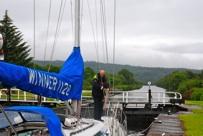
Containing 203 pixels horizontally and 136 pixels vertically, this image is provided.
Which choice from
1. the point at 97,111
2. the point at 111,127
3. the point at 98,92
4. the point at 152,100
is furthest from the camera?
the point at 152,100

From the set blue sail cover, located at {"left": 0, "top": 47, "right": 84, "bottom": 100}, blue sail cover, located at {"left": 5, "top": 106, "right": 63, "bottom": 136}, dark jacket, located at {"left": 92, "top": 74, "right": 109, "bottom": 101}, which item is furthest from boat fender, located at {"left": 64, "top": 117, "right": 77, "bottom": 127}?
dark jacket, located at {"left": 92, "top": 74, "right": 109, "bottom": 101}

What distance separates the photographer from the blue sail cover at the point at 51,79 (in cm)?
811

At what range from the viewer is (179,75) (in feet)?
402

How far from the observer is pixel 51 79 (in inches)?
362

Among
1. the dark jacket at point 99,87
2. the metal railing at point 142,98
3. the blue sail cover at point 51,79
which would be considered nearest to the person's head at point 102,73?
the dark jacket at point 99,87

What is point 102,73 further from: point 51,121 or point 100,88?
point 51,121

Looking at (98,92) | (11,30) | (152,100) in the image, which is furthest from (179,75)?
(98,92)

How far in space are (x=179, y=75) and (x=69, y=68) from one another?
11366cm

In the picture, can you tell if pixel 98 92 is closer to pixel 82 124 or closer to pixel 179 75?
pixel 82 124

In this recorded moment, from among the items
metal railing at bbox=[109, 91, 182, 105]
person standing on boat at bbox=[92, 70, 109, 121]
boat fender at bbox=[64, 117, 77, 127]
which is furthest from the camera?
metal railing at bbox=[109, 91, 182, 105]

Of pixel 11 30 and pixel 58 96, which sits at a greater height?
pixel 11 30

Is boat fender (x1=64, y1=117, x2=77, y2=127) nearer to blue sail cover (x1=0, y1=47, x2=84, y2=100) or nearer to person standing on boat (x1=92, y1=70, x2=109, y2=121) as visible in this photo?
blue sail cover (x1=0, y1=47, x2=84, y2=100)

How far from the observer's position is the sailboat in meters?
8.22

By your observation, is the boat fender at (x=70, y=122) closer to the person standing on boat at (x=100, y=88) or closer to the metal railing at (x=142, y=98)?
the person standing on boat at (x=100, y=88)
